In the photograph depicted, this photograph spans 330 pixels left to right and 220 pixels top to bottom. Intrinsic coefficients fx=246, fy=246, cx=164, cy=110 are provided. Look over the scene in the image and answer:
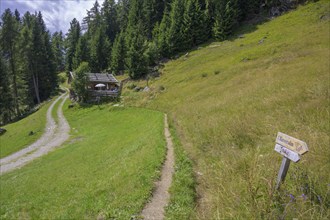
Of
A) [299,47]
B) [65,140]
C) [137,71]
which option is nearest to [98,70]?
[137,71]

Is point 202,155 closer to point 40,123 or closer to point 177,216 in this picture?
point 177,216

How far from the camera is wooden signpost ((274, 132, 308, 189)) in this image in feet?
15.6

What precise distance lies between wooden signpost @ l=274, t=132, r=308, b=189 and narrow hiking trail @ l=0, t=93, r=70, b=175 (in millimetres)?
24376

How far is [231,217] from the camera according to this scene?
15.9 feet

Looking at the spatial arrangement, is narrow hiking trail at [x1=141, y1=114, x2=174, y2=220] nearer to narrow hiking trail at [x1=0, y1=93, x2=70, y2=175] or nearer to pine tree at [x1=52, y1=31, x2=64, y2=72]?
narrow hiking trail at [x1=0, y1=93, x2=70, y2=175]

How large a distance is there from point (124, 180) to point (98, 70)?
81.5 meters

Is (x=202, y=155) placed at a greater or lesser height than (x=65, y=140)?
greater

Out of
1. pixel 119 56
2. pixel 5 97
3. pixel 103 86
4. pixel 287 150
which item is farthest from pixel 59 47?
pixel 287 150

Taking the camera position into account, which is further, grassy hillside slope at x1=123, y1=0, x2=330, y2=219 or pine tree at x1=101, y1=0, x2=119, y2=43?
pine tree at x1=101, y1=0, x2=119, y2=43

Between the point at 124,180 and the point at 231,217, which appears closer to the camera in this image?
the point at 231,217

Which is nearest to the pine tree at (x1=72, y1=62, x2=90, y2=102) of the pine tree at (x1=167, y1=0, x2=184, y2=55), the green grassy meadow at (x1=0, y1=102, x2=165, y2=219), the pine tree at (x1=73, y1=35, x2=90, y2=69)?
the pine tree at (x1=167, y1=0, x2=184, y2=55)

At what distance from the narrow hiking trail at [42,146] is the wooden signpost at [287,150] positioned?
2438 centimetres

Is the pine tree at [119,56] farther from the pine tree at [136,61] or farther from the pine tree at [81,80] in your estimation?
the pine tree at [81,80]

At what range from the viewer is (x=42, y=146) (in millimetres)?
30578
